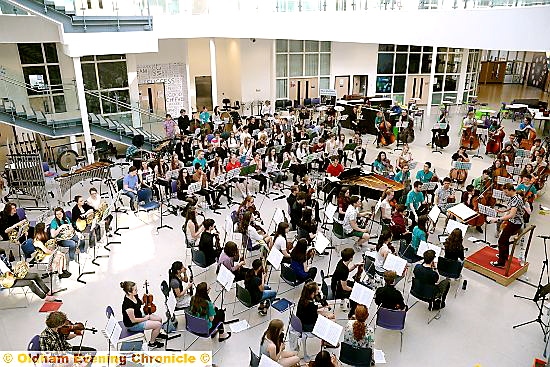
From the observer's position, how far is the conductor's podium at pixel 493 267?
947 centimetres

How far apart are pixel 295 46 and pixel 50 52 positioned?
12.9 meters

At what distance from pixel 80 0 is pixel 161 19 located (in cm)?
455

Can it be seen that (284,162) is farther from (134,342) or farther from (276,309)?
(134,342)

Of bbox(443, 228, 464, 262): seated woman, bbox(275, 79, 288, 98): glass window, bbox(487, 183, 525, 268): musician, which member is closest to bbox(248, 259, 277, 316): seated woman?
bbox(443, 228, 464, 262): seated woman

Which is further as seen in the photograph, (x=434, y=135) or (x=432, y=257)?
(x=434, y=135)

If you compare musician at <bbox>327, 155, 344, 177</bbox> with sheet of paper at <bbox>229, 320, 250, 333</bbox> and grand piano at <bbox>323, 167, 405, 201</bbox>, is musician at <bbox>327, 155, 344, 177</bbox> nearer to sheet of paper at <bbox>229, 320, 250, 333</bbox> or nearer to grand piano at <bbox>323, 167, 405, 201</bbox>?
grand piano at <bbox>323, 167, 405, 201</bbox>

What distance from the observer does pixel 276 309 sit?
26.9ft

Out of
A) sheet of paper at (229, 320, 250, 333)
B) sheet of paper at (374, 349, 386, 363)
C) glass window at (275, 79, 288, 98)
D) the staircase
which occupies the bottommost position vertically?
sheet of paper at (229, 320, 250, 333)

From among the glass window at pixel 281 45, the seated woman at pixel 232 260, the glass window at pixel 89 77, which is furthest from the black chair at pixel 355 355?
the glass window at pixel 281 45

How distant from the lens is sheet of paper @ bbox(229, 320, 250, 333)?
8137 millimetres

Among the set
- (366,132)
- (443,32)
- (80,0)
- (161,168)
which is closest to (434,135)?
(366,132)

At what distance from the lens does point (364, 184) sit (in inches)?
487

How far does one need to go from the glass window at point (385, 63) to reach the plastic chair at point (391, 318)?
2199 centimetres

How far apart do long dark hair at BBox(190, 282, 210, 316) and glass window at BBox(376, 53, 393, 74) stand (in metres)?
22.9
